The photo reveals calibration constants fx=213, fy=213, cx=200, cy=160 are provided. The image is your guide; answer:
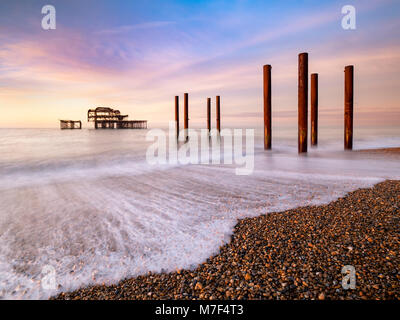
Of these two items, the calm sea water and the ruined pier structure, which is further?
the ruined pier structure

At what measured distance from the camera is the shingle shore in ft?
5.08

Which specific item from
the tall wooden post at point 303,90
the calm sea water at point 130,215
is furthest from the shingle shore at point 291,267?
the tall wooden post at point 303,90

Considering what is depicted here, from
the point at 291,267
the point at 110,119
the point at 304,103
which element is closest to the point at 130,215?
the point at 291,267

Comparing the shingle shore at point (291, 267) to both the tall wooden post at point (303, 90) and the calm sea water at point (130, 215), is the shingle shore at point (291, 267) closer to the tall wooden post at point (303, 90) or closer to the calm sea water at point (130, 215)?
the calm sea water at point (130, 215)

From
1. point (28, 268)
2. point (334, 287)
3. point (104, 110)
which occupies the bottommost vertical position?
point (28, 268)

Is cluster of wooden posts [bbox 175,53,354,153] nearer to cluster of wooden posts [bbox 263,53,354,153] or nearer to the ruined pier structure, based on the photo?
cluster of wooden posts [bbox 263,53,354,153]

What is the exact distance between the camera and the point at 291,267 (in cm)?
177

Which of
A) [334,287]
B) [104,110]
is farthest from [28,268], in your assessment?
[104,110]

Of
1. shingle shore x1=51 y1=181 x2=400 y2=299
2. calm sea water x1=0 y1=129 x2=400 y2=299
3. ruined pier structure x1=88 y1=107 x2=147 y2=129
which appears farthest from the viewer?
ruined pier structure x1=88 y1=107 x2=147 y2=129

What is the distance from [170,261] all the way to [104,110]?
79.1m

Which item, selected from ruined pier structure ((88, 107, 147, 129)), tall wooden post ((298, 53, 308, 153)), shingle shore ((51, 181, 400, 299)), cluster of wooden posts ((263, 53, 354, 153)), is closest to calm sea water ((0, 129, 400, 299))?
shingle shore ((51, 181, 400, 299))
